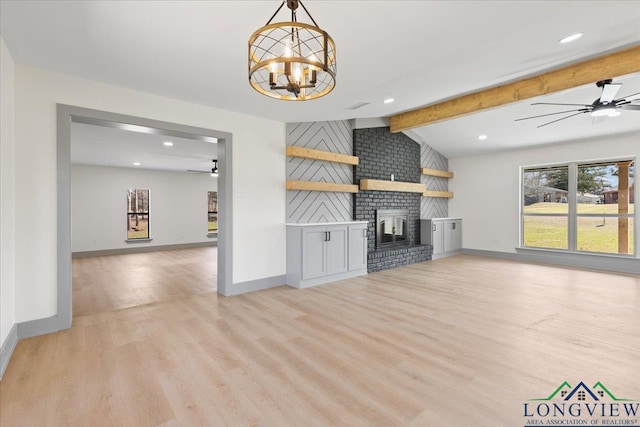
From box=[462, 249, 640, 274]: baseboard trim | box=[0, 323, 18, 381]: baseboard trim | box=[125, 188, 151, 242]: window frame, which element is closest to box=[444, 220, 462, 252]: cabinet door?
box=[462, 249, 640, 274]: baseboard trim

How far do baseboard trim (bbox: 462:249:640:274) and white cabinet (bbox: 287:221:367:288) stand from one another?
14.3 ft

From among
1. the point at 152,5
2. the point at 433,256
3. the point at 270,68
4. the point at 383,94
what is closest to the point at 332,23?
the point at 270,68

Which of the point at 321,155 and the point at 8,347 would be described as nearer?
the point at 8,347

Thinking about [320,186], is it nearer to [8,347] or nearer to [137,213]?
[8,347]

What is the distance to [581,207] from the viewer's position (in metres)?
6.36

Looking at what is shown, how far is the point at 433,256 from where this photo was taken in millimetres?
7195

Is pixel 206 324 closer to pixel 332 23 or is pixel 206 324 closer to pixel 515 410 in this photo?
pixel 515 410

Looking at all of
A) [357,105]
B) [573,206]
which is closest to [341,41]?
[357,105]

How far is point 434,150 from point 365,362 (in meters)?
7.04

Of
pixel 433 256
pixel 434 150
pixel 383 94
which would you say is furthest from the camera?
pixel 434 150

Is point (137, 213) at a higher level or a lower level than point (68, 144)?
lower

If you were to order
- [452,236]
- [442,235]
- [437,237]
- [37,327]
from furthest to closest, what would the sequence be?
[452,236] → [442,235] → [437,237] → [37,327]

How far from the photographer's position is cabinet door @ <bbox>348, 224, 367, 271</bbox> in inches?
206

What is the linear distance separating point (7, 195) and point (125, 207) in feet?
22.4
